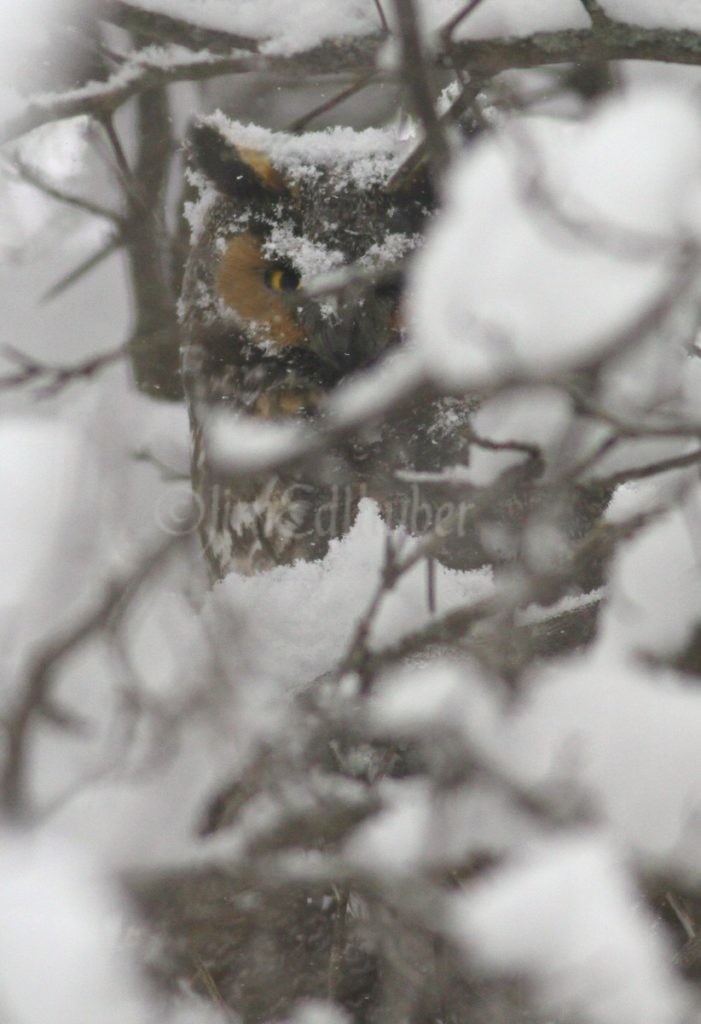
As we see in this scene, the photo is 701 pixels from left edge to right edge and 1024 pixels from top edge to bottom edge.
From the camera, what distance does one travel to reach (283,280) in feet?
8.50

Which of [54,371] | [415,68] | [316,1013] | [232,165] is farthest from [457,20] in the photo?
[316,1013]

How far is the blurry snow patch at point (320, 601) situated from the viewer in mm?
2264

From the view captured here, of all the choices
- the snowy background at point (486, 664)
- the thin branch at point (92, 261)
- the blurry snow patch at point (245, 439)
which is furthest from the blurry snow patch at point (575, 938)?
the thin branch at point (92, 261)

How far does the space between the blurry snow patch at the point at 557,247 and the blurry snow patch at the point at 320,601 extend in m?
0.52

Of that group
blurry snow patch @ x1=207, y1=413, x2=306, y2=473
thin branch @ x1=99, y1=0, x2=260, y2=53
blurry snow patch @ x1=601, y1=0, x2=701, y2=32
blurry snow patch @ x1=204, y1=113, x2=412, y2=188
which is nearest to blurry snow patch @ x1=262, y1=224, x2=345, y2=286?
blurry snow patch @ x1=204, y1=113, x2=412, y2=188

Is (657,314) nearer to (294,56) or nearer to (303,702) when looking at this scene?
(294,56)

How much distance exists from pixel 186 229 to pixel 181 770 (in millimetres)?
1640

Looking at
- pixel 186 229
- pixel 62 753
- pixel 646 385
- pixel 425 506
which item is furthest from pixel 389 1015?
pixel 186 229

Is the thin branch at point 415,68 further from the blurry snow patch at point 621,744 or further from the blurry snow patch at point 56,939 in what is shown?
the blurry snow patch at point 56,939

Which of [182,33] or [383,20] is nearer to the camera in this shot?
[383,20]

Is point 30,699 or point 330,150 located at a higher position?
point 330,150

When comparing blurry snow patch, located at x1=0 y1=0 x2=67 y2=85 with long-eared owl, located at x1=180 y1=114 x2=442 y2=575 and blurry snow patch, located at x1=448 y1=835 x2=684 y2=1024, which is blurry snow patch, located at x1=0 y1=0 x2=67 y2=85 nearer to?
long-eared owl, located at x1=180 y1=114 x2=442 y2=575

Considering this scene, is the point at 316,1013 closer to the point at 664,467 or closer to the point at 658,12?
the point at 664,467

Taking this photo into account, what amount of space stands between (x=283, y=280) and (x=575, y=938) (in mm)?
1545
